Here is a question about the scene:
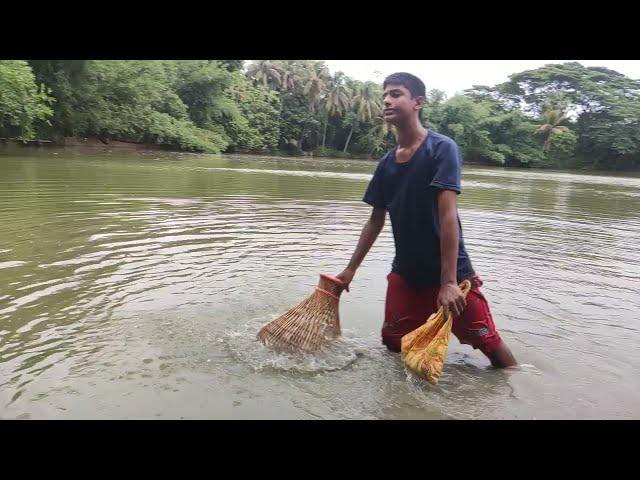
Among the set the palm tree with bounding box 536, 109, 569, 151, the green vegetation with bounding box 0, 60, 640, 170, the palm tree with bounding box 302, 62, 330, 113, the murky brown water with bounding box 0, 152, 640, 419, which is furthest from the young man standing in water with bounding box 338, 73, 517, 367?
the palm tree with bounding box 536, 109, 569, 151

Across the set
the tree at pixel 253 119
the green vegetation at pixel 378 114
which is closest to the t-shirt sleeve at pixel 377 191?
the green vegetation at pixel 378 114

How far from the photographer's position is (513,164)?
5578 cm

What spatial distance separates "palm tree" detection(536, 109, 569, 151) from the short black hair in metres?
55.4

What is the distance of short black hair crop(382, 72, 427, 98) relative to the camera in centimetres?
328

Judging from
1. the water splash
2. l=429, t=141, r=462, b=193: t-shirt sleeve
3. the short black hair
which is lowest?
the water splash

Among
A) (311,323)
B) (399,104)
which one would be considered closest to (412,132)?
(399,104)

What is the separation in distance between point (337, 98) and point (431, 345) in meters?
50.3

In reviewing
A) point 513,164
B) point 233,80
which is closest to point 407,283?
point 233,80

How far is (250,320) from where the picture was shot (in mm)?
4371

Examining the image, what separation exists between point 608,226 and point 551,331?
7.46 m

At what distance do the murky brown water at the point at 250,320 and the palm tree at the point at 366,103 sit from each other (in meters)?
44.6

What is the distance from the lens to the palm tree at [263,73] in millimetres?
51406

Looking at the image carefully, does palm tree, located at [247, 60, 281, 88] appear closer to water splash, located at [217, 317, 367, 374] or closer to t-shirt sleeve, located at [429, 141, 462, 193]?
water splash, located at [217, 317, 367, 374]
